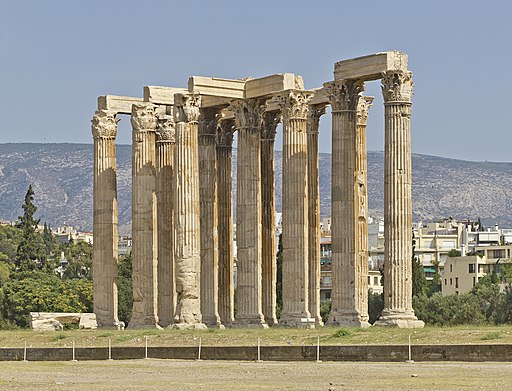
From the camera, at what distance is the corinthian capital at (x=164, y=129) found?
302ft

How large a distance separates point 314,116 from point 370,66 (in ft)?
34.4

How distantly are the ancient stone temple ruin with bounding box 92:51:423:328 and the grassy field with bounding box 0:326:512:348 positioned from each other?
4.74 meters

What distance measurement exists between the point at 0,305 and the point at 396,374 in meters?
78.1

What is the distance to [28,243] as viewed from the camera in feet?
520

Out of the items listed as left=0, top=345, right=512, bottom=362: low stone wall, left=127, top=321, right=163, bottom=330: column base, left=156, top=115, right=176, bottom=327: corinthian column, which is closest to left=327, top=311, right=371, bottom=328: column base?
left=127, top=321, right=163, bottom=330: column base

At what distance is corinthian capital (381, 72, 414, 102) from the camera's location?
76.9m

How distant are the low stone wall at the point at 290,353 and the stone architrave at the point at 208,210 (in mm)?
Result: 19249

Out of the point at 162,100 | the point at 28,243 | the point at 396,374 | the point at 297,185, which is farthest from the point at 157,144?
the point at 28,243

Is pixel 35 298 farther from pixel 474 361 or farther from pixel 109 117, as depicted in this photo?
pixel 474 361

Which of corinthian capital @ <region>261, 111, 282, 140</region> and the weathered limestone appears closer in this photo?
corinthian capital @ <region>261, 111, 282, 140</region>

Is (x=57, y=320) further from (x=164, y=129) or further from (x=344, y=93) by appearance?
(x=344, y=93)

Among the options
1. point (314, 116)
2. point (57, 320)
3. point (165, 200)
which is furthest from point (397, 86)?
point (57, 320)

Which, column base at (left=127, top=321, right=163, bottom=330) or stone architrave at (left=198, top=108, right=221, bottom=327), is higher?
stone architrave at (left=198, top=108, right=221, bottom=327)

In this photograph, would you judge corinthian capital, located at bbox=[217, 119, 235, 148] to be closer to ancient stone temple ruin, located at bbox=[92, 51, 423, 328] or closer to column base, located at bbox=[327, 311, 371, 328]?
ancient stone temple ruin, located at bbox=[92, 51, 423, 328]
